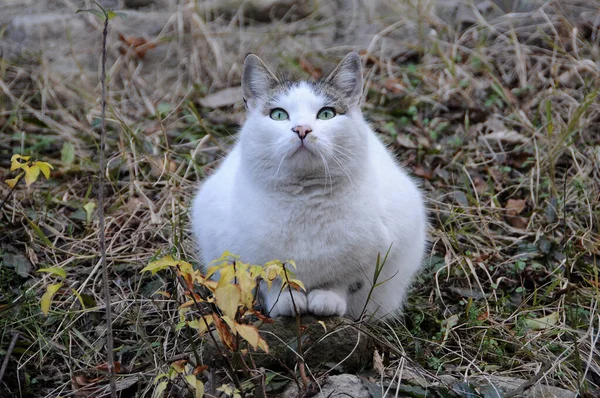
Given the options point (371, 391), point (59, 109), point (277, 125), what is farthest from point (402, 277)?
point (59, 109)

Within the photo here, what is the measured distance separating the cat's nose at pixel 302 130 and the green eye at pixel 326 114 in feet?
0.61

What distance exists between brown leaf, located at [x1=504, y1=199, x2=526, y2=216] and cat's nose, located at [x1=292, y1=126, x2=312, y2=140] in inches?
75.5

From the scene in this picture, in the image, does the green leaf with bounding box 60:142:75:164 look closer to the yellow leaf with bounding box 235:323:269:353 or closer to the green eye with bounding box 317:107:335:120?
the green eye with bounding box 317:107:335:120

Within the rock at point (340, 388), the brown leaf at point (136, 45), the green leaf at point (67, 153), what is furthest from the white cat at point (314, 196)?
the brown leaf at point (136, 45)

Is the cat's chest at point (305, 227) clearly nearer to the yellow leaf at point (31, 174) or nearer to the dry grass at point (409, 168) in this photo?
the dry grass at point (409, 168)

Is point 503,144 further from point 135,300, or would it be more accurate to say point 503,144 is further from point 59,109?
point 59,109

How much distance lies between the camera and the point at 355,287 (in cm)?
312

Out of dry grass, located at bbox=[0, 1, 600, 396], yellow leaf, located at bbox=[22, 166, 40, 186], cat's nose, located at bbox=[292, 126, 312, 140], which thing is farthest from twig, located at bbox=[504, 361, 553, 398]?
yellow leaf, located at bbox=[22, 166, 40, 186]

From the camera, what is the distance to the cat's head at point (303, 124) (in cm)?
287

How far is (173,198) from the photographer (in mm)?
4254

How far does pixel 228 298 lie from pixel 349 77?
1417 mm

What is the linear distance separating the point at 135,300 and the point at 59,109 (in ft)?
7.54

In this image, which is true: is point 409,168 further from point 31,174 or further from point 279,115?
point 31,174

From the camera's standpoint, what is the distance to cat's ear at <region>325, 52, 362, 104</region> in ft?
10.3
